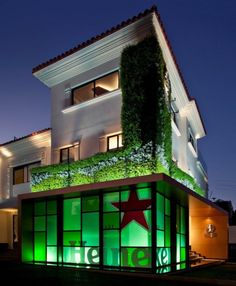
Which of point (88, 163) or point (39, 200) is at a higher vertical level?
point (88, 163)

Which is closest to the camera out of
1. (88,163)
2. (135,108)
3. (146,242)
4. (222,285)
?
(222,285)

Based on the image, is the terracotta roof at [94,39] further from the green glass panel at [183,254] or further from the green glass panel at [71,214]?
the green glass panel at [183,254]

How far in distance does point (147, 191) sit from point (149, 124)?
246 centimetres

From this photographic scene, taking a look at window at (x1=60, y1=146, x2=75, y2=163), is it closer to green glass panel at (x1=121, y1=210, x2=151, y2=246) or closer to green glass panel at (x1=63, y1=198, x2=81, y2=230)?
green glass panel at (x1=63, y1=198, x2=81, y2=230)

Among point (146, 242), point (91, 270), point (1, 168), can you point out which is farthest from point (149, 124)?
point (1, 168)

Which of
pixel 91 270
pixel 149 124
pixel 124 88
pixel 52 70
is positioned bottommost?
pixel 91 270

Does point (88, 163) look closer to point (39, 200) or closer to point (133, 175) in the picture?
point (133, 175)

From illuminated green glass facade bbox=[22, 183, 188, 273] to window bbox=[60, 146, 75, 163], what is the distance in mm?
1886

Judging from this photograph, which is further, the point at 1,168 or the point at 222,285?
the point at 1,168

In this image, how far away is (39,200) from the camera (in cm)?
1712

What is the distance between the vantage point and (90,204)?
15.2 metres

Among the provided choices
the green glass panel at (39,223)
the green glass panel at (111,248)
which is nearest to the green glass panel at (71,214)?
the green glass panel at (39,223)

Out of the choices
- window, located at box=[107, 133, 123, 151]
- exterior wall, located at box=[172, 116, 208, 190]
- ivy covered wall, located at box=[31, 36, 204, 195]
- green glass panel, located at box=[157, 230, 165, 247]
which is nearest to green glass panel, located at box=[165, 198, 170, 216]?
green glass panel, located at box=[157, 230, 165, 247]

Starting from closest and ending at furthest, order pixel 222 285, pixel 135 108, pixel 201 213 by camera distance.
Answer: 1. pixel 222 285
2. pixel 135 108
3. pixel 201 213
